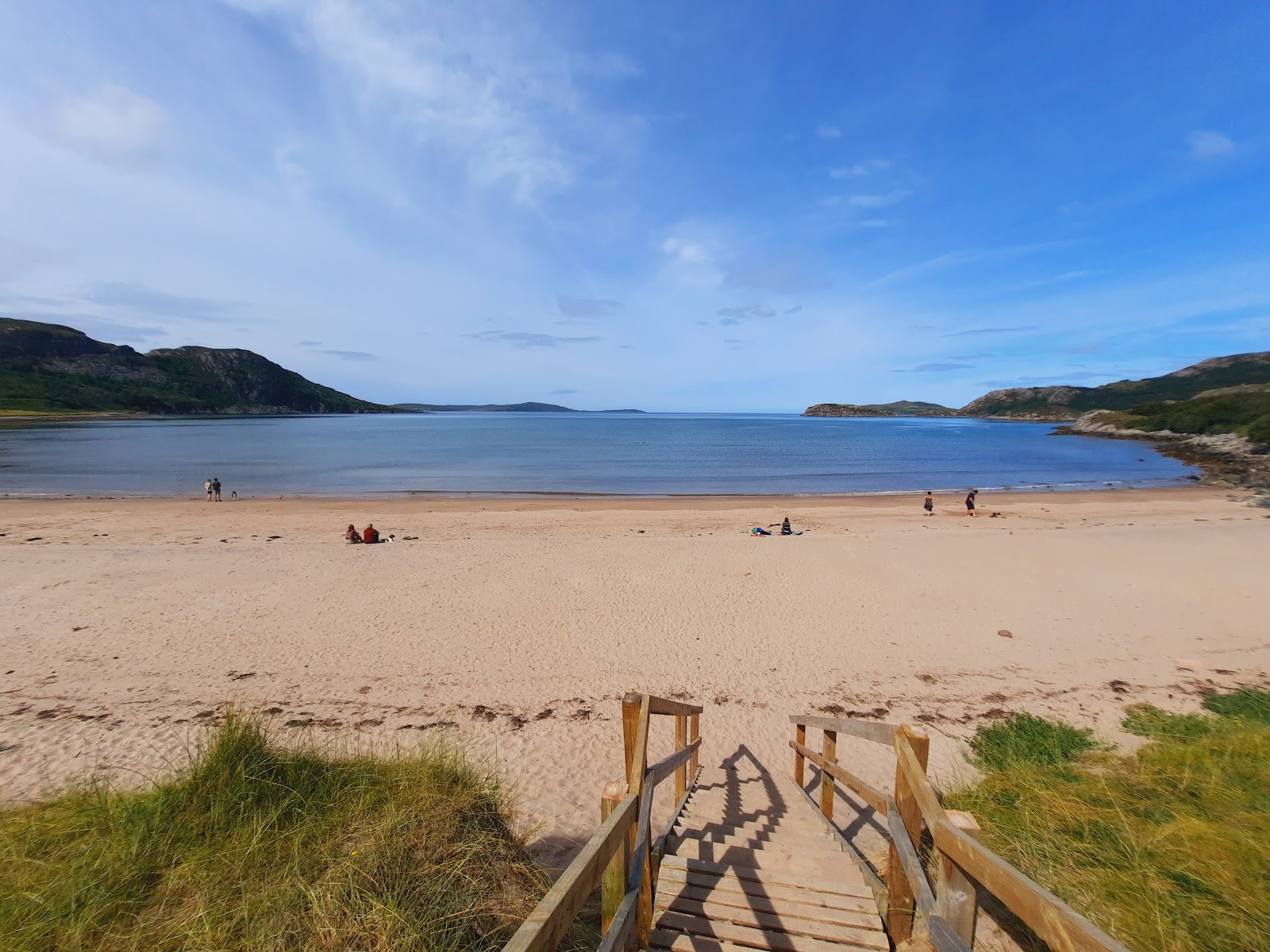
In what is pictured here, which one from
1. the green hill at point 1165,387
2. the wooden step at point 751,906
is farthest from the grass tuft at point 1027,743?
the green hill at point 1165,387

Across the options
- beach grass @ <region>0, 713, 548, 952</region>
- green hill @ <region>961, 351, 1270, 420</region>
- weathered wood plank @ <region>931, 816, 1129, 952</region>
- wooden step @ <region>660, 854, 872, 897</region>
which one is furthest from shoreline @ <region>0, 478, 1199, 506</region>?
green hill @ <region>961, 351, 1270, 420</region>

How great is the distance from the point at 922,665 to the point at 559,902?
9.66 metres

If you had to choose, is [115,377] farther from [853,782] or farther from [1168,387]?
[1168,387]

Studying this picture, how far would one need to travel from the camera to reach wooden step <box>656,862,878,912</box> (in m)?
3.56

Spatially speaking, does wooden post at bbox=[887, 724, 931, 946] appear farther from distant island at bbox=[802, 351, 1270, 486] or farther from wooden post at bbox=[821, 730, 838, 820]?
distant island at bbox=[802, 351, 1270, 486]

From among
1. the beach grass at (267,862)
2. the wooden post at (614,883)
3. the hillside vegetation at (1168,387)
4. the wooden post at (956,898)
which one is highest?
the hillside vegetation at (1168,387)

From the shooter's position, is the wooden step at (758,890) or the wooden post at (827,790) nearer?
the wooden step at (758,890)

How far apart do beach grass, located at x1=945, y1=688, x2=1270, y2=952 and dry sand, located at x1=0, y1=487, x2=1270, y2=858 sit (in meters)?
1.49

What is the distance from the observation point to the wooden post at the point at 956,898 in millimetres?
2486

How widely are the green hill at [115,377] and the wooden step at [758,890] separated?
16636 cm

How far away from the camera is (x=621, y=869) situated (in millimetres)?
2848

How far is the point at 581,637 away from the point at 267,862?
7708 mm

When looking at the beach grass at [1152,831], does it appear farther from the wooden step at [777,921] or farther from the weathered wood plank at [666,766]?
the weathered wood plank at [666,766]

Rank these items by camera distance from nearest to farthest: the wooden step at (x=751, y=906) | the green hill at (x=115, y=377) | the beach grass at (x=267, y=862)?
1. the beach grass at (x=267, y=862)
2. the wooden step at (x=751, y=906)
3. the green hill at (x=115, y=377)
